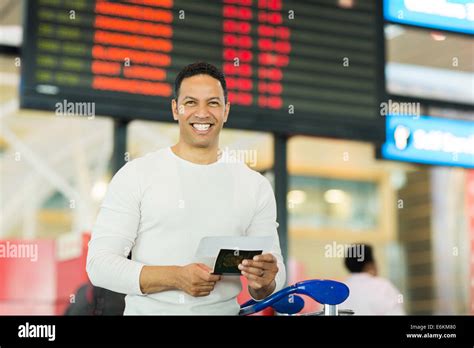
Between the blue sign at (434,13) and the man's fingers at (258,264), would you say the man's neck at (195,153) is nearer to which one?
the man's fingers at (258,264)

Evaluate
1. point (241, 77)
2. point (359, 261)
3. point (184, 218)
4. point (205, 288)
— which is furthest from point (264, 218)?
point (359, 261)

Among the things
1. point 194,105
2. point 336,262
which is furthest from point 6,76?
point 194,105

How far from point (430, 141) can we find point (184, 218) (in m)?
1.81

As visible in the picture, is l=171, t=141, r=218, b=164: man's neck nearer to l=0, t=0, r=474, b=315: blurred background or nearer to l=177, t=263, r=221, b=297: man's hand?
l=177, t=263, r=221, b=297: man's hand

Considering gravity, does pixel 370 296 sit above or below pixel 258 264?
below

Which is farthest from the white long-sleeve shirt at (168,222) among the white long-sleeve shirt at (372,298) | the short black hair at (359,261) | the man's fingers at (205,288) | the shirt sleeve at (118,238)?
the short black hair at (359,261)

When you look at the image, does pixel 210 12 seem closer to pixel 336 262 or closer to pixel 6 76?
pixel 6 76

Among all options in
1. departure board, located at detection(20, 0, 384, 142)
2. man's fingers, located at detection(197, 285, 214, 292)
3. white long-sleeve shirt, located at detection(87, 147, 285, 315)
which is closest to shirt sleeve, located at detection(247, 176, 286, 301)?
white long-sleeve shirt, located at detection(87, 147, 285, 315)

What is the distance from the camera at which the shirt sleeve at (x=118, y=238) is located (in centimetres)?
162

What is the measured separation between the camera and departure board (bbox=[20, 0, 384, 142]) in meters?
2.57

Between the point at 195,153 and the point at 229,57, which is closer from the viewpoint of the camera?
the point at 195,153

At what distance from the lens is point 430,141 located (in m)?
3.27

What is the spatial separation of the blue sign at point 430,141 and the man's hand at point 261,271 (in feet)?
5.02

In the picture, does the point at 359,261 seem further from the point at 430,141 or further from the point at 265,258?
the point at 265,258
